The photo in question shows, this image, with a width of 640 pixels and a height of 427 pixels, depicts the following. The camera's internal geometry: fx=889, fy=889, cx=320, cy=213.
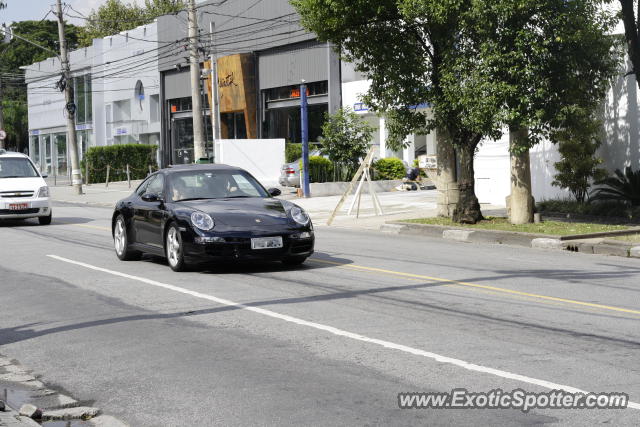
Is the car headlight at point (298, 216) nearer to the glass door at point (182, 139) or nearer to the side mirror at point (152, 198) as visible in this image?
the side mirror at point (152, 198)

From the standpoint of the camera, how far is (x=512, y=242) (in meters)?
16.6

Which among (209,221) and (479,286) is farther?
(209,221)

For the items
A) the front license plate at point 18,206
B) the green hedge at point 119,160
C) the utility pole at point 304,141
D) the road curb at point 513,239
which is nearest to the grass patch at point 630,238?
the road curb at point 513,239

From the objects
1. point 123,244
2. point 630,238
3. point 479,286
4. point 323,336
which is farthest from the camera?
point 630,238

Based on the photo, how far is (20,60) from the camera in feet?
315

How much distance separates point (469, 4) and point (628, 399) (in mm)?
12823

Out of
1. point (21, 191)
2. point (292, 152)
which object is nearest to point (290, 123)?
point (292, 152)

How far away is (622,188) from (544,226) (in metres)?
3.25

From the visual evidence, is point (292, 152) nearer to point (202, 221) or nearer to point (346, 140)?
point (346, 140)

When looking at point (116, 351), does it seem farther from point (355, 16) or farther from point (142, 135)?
point (142, 135)

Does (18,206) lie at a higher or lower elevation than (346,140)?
lower

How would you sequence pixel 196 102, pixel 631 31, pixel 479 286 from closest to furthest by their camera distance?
pixel 479 286, pixel 631 31, pixel 196 102

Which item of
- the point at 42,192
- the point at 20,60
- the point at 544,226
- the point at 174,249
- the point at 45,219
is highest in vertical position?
the point at 20,60

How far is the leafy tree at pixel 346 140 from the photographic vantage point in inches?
1372
